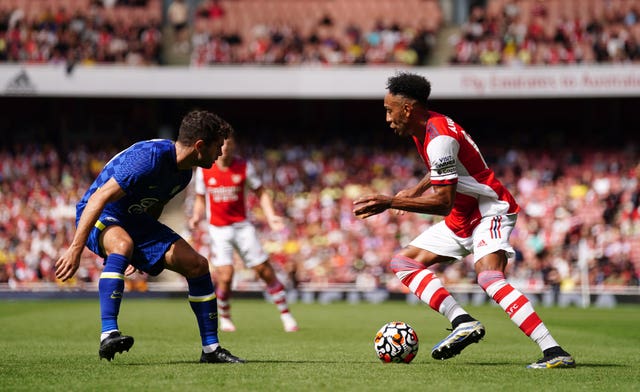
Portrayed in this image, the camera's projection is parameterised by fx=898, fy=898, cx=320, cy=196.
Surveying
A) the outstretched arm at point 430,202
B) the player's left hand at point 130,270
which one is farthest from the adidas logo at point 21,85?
the outstretched arm at point 430,202

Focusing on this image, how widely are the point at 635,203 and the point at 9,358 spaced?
2109 centimetres

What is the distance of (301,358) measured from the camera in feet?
27.7

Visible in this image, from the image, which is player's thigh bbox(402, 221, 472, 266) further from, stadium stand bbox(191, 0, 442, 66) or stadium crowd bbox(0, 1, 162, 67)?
stadium crowd bbox(0, 1, 162, 67)

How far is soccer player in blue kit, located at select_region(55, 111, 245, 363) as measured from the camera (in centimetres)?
715

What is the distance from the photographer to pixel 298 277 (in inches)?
982

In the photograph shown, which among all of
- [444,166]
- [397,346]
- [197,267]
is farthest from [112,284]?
[444,166]

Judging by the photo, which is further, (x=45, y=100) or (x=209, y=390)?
(x=45, y=100)

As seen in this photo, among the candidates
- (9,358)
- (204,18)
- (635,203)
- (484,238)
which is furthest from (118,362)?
(204,18)

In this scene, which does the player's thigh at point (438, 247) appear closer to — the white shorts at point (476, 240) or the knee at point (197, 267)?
the white shorts at point (476, 240)

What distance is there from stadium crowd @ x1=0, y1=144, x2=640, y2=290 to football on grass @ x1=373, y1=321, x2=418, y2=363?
46.4 feet

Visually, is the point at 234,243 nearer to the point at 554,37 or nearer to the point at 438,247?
the point at 438,247

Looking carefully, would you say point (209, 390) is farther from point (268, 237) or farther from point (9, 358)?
point (268, 237)

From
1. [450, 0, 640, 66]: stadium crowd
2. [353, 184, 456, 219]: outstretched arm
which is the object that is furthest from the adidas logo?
[353, 184, 456, 219]: outstretched arm

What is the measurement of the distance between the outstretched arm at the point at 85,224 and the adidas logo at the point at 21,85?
78.8 feet
